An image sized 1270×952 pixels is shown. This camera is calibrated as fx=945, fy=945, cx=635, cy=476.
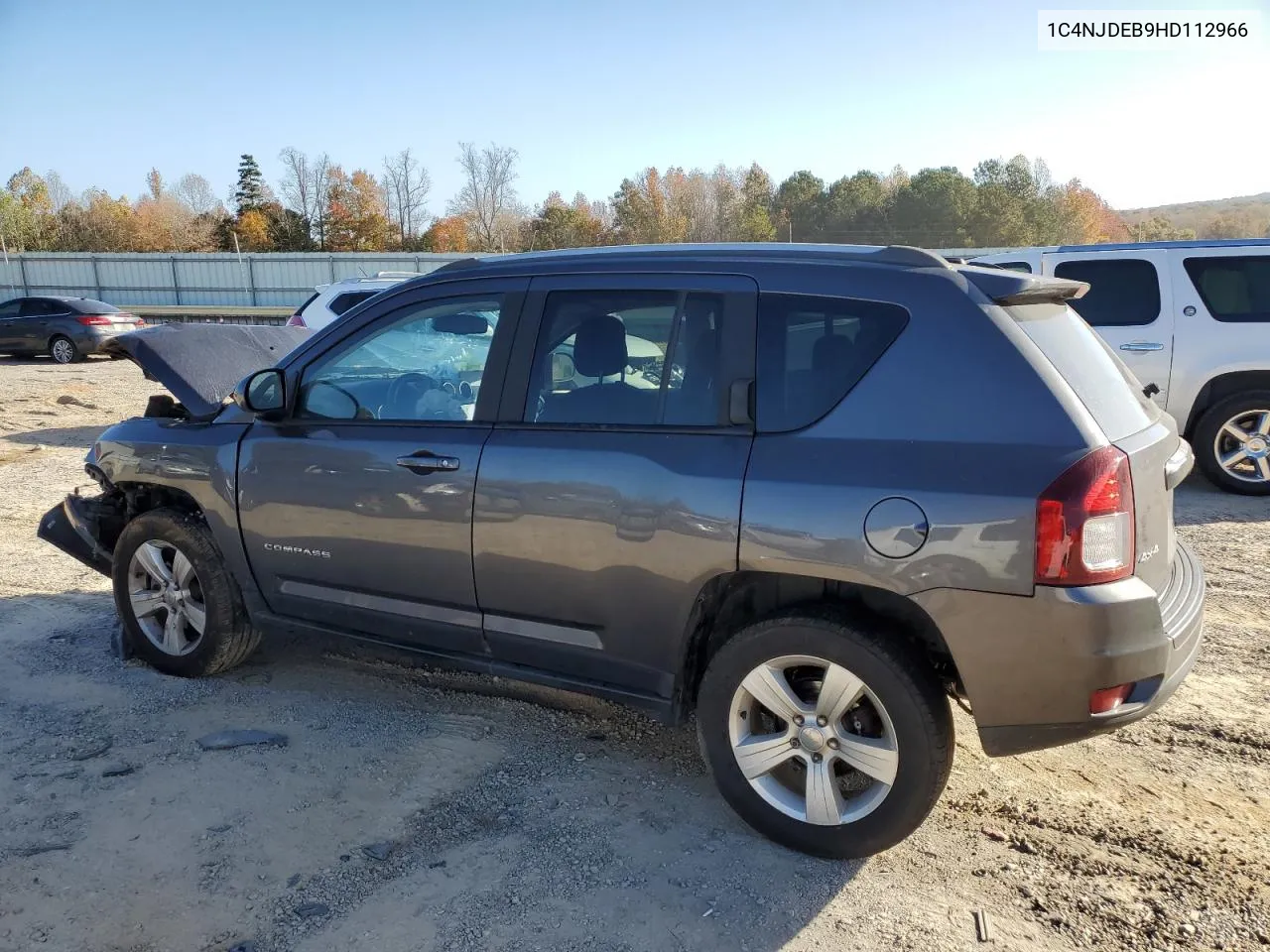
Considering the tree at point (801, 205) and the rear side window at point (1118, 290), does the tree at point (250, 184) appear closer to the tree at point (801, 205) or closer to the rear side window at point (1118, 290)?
the tree at point (801, 205)

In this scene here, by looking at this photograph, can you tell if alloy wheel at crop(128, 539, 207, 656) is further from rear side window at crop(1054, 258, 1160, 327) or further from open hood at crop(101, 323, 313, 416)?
rear side window at crop(1054, 258, 1160, 327)

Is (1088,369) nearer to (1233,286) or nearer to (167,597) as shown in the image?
(167,597)

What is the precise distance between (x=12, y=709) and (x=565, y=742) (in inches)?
99.2

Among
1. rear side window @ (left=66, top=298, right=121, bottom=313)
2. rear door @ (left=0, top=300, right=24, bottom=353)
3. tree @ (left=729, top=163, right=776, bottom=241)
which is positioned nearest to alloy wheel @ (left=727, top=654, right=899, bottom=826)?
rear side window @ (left=66, top=298, right=121, bottom=313)

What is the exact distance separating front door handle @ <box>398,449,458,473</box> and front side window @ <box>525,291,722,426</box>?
35cm

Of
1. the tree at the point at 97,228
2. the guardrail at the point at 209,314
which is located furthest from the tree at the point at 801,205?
the tree at the point at 97,228

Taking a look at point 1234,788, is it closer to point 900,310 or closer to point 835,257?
point 900,310

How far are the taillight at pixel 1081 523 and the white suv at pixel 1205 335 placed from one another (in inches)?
246

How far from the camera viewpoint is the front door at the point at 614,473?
3.14 metres

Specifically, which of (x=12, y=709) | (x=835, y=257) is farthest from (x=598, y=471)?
(x=12, y=709)

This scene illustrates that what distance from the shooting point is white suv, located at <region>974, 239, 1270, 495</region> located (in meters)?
8.06

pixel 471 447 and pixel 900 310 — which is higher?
pixel 900 310

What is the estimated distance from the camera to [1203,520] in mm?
7273

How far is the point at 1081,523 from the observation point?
2637 millimetres
